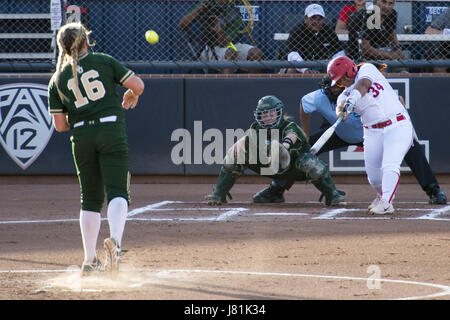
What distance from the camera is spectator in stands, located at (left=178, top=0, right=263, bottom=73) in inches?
484

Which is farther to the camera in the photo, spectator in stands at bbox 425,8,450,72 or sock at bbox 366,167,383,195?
spectator in stands at bbox 425,8,450,72

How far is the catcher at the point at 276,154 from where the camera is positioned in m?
9.12

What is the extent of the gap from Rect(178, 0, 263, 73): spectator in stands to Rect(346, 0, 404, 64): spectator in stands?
137cm

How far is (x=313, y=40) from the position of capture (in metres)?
12.2

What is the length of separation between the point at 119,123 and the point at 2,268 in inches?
52.8

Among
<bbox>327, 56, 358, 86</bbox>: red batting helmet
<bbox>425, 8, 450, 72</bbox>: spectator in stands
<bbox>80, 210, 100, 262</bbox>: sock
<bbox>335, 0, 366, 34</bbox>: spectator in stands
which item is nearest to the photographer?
<bbox>80, 210, 100, 262</bbox>: sock

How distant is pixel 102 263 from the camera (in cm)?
604

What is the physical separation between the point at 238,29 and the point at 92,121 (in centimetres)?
731

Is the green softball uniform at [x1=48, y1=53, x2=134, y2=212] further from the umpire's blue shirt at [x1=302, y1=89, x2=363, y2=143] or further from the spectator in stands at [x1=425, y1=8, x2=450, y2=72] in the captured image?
the spectator in stands at [x1=425, y1=8, x2=450, y2=72]

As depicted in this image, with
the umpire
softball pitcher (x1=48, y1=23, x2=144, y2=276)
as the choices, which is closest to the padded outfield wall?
the umpire

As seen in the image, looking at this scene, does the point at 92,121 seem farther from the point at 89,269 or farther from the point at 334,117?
the point at 334,117
